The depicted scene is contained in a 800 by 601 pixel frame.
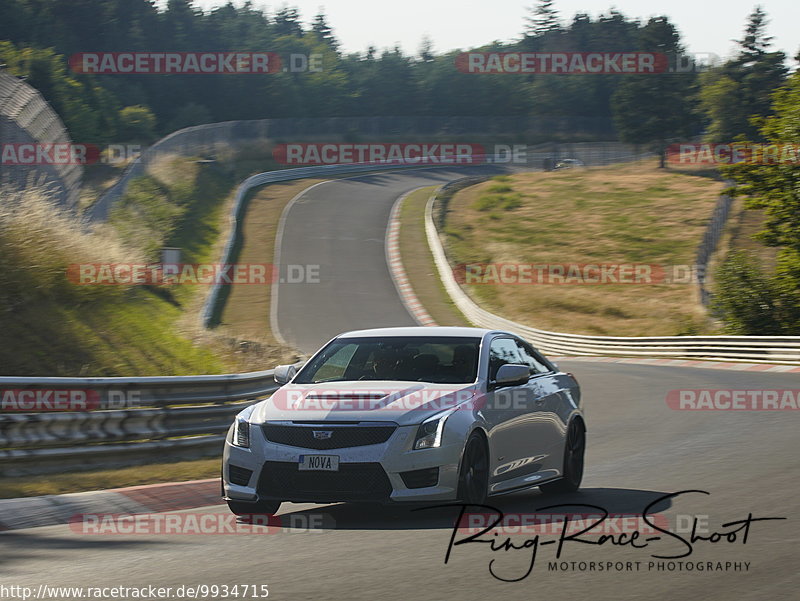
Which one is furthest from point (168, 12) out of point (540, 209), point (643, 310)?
point (643, 310)

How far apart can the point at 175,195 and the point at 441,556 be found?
4768 cm

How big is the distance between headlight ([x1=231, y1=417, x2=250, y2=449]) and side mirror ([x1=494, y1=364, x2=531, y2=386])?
1953 mm

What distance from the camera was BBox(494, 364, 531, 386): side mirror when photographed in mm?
8922

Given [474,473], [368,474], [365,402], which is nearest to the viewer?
[368,474]

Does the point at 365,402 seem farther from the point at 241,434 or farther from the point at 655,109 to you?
the point at 655,109

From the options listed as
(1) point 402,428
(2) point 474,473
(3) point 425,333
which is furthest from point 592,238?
(1) point 402,428

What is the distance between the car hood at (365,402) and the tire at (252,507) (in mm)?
613

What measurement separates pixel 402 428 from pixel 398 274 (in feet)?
127

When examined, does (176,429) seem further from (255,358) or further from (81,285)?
(255,358)

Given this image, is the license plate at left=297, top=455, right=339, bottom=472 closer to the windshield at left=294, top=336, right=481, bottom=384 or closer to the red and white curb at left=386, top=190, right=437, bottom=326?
the windshield at left=294, top=336, right=481, bottom=384

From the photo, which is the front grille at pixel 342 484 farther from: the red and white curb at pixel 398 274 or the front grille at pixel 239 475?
the red and white curb at pixel 398 274

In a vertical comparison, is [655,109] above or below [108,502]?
above

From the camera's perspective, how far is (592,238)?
197 feet

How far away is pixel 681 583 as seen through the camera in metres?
6.28
